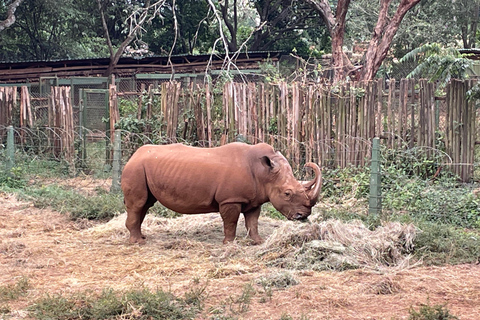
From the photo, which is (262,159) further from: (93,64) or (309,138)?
(93,64)

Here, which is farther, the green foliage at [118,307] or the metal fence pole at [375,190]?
the metal fence pole at [375,190]

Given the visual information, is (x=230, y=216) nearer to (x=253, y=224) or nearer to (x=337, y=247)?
(x=253, y=224)

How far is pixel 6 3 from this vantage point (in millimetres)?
25656

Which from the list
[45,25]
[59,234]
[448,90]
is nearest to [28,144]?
[59,234]

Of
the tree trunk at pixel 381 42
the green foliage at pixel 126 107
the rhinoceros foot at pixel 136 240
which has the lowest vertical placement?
the rhinoceros foot at pixel 136 240

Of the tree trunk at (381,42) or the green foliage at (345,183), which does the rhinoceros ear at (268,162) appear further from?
the tree trunk at (381,42)

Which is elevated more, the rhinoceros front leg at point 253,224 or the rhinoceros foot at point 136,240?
the rhinoceros front leg at point 253,224

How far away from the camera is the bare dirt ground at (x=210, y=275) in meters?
5.13

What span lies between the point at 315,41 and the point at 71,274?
1015 inches

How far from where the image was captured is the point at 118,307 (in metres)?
4.95

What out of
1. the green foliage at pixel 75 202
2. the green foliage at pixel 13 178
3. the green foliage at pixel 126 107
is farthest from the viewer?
the green foliage at pixel 126 107

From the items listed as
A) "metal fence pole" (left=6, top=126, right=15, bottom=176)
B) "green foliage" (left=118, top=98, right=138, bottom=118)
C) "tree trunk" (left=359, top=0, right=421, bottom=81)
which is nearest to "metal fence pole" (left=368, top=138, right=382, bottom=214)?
"green foliage" (left=118, top=98, right=138, bottom=118)

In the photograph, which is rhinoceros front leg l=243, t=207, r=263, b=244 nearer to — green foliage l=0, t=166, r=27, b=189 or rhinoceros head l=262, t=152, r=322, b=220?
rhinoceros head l=262, t=152, r=322, b=220

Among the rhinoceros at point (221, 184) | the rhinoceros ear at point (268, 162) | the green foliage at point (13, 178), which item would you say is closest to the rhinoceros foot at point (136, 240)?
the rhinoceros at point (221, 184)
